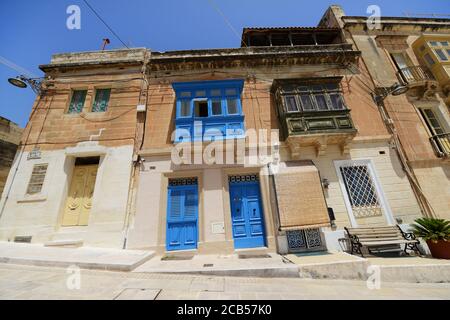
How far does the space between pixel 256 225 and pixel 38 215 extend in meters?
8.37

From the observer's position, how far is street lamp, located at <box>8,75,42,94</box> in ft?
26.8

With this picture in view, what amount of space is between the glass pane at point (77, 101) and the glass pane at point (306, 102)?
1063 centimetres

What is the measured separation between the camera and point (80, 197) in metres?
7.79

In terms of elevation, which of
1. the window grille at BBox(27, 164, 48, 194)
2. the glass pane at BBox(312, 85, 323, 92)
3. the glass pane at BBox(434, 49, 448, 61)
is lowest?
the window grille at BBox(27, 164, 48, 194)

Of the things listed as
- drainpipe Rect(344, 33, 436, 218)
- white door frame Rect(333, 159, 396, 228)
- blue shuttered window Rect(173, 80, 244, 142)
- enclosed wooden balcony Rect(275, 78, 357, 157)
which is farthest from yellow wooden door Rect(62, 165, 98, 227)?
drainpipe Rect(344, 33, 436, 218)

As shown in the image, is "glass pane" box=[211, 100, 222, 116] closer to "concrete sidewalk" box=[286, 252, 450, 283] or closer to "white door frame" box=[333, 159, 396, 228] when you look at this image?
"white door frame" box=[333, 159, 396, 228]


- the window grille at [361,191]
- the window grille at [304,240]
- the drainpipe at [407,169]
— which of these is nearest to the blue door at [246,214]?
the window grille at [304,240]

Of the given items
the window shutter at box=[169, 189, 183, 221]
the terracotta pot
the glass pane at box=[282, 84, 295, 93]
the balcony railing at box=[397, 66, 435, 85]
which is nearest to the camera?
the terracotta pot

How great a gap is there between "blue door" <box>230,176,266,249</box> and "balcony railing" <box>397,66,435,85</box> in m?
9.73

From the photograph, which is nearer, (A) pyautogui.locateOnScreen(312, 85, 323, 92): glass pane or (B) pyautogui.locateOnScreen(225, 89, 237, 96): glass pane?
(A) pyautogui.locateOnScreen(312, 85, 323, 92): glass pane

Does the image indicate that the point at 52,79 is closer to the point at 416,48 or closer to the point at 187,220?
the point at 187,220

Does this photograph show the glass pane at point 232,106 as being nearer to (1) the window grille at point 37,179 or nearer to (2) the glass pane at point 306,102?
(2) the glass pane at point 306,102

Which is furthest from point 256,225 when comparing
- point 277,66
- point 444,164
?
point 444,164

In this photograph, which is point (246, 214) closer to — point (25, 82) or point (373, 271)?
point (373, 271)
